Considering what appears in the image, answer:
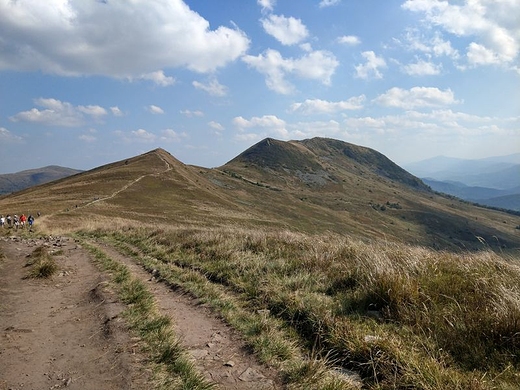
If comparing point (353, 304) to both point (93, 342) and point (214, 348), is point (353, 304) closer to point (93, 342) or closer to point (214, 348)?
point (214, 348)

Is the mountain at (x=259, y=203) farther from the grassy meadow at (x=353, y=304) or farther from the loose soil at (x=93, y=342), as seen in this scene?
the loose soil at (x=93, y=342)

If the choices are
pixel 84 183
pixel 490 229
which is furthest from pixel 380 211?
pixel 84 183

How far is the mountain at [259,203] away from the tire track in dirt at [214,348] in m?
6.51

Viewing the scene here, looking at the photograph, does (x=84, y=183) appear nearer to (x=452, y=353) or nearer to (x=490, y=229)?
(x=452, y=353)

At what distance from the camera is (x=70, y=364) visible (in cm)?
486

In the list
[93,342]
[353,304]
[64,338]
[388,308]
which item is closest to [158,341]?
[93,342]

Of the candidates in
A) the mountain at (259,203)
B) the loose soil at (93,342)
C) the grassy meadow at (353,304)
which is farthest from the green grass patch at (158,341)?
the mountain at (259,203)

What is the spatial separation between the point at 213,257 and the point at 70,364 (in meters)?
6.45

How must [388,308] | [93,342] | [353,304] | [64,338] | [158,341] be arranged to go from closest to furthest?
[158,341]
[93,342]
[64,338]
[388,308]
[353,304]

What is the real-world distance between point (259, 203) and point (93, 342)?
97156 mm

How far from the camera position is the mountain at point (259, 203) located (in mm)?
50812

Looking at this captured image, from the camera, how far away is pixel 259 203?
4040 inches

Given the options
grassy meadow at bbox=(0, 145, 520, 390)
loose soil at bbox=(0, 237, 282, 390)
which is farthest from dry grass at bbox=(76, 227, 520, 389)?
loose soil at bbox=(0, 237, 282, 390)

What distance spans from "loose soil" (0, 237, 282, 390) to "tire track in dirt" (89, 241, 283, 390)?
0.04 ft
